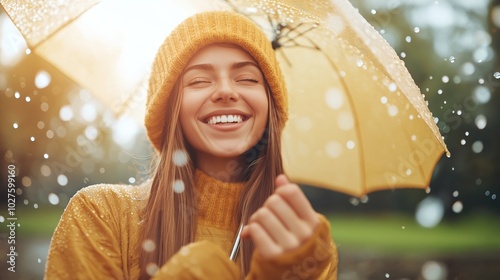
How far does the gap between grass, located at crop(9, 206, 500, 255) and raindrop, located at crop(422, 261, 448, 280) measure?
1.40ft

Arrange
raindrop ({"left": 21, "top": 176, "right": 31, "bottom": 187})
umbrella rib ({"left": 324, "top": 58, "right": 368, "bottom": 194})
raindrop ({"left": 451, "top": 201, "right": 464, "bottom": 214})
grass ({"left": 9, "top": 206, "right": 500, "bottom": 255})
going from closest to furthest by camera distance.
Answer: umbrella rib ({"left": 324, "top": 58, "right": 368, "bottom": 194}) → raindrop ({"left": 21, "top": 176, "right": 31, "bottom": 187}) → grass ({"left": 9, "top": 206, "right": 500, "bottom": 255}) → raindrop ({"left": 451, "top": 201, "right": 464, "bottom": 214})

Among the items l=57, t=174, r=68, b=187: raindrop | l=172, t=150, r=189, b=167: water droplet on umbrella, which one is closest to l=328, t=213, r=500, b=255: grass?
l=57, t=174, r=68, b=187: raindrop

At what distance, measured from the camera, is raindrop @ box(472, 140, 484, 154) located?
22.3 feet

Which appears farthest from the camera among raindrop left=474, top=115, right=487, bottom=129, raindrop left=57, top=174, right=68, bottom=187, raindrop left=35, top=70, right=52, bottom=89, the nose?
raindrop left=474, top=115, right=487, bottom=129

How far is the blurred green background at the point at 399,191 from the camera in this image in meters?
5.26

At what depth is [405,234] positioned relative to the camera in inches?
298

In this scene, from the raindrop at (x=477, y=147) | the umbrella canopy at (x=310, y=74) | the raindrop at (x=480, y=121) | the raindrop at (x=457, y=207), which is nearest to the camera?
the umbrella canopy at (x=310, y=74)

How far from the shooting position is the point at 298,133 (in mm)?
2264

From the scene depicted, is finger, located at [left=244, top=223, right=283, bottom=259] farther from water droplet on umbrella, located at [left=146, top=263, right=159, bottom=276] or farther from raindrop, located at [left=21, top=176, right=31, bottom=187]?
raindrop, located at [left=21, top=176, right=31, bottom=187]

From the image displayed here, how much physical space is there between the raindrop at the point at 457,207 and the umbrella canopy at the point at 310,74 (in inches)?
210

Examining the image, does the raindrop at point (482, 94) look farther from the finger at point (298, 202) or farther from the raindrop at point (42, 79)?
the finger at point (298, 202)

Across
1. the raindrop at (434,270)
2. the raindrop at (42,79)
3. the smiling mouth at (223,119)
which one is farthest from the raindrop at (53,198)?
the smiling mouth at (223,119)

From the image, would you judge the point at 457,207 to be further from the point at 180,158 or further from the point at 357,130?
the point at 180,158

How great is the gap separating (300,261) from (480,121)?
19.2 feet
